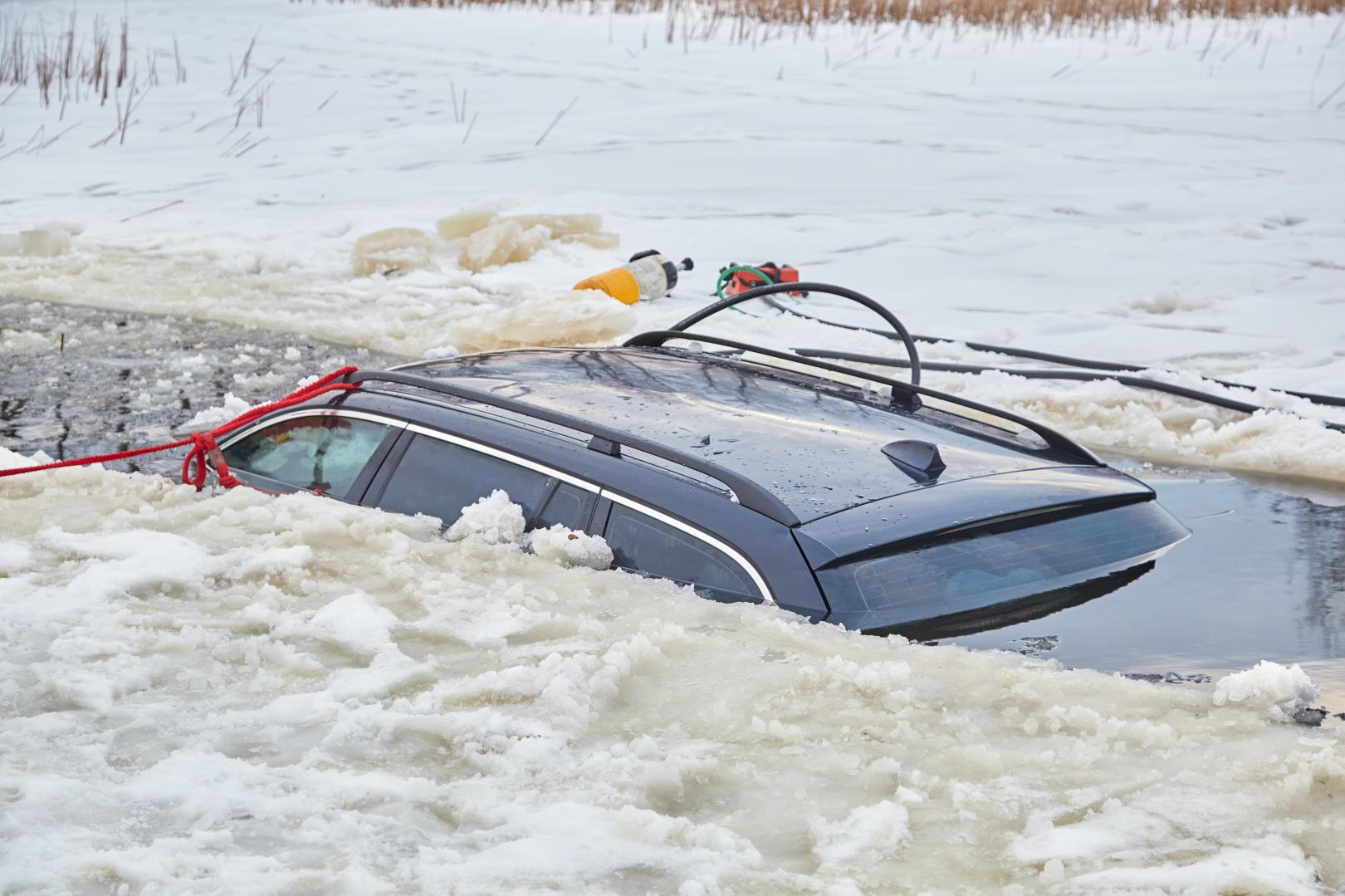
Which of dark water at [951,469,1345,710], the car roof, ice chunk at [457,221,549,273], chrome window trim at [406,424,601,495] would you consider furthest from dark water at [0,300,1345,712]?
ice chunk at [457,221,549,273]

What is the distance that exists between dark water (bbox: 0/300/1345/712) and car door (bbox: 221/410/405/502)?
1896mm

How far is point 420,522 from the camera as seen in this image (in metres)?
4.84

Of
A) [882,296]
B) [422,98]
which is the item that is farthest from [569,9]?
[882,296]

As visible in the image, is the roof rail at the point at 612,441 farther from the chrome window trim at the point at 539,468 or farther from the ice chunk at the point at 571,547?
the ice chunk at the point at 571,547

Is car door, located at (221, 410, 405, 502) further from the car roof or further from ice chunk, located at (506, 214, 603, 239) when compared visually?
ice chunk, located at (506, 214, 603, 239)

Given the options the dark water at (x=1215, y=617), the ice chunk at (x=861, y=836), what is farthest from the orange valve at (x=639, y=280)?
the ice chunk at (x=861, y=836)

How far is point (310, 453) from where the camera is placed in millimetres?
5270

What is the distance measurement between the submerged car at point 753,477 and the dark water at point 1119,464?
123 millimetres

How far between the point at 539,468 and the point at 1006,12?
2317 centimetres

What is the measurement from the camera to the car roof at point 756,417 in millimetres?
4199

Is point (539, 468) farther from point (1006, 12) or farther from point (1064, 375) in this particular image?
point (1006, 12)

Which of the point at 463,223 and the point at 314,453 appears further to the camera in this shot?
the point at 463,223

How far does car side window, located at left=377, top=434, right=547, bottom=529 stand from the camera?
14.9ft

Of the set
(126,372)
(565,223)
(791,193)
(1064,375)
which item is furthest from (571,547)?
(791,193)
